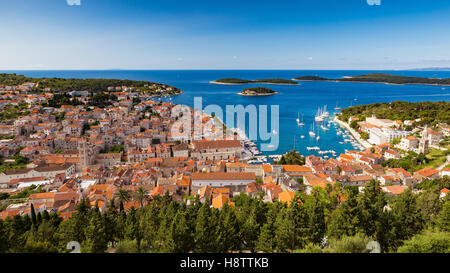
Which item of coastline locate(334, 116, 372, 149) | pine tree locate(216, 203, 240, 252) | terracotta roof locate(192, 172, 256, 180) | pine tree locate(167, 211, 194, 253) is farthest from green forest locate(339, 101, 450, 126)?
pine tree locate(167, 211, 194, 253)

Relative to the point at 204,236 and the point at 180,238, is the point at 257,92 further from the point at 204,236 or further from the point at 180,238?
the point at 180,238

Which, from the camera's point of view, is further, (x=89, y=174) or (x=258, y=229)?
(x=89, y=174)

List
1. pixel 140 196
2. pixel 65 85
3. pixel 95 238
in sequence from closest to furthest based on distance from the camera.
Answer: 1. pixel 95 238
2. pixel 140 196
3. pixel 65 85

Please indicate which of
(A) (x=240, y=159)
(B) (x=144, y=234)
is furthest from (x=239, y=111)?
(B) (x=144, y=234)

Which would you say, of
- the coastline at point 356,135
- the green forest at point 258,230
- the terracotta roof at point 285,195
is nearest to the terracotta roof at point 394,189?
the green forest at point 258,230

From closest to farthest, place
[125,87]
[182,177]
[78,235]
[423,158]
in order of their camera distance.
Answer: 1. [78,235]
2. [182,177]
3. [423,158]
4. [125,87]

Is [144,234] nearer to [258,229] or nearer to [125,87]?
[258,229]

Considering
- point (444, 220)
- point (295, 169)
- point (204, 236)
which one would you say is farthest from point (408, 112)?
point (204, 236)

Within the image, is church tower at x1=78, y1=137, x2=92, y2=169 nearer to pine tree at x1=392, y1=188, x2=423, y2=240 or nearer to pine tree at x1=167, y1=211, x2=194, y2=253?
pine tree at x1=167, y1=211, x2=194, y2=253
